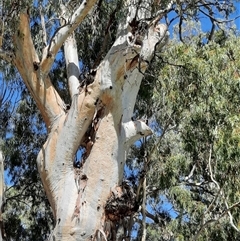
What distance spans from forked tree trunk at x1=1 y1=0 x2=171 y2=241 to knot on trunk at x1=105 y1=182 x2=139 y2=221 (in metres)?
0.02

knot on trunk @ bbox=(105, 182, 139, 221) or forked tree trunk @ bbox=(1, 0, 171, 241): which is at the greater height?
forked tree trunk @ bbox=(1, 0, 171, 241)

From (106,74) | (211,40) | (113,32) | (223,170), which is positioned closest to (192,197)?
(223,170)

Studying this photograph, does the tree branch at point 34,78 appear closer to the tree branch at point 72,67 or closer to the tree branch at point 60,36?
the tree branch at point 60,36

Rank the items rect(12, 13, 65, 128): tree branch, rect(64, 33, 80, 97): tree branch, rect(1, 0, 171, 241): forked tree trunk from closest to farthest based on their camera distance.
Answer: rect(1, 0, 171, 241): forked tree trunk < rect(12, 13, 65, 128): tree branch < rect(64, 33, 80, 97): tree branch

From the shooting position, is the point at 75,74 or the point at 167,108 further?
the point at 167,108

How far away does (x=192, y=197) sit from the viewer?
8453 millimetres

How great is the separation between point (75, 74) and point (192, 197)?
3945 mm

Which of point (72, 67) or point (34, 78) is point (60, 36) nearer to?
point (34, 78)

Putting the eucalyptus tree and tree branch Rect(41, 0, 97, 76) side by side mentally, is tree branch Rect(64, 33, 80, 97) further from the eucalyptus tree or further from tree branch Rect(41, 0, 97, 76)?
tree branch Rect(41, 0, 97, 76)

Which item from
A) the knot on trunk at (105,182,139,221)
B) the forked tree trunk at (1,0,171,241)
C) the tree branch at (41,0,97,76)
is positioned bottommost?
the knot on trunk at (105,182,139,221)

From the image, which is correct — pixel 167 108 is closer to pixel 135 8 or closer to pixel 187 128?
pixel 187 128

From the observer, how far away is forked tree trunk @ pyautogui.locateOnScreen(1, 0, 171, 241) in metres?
4.20

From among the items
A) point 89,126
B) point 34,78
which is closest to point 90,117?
point 89,126

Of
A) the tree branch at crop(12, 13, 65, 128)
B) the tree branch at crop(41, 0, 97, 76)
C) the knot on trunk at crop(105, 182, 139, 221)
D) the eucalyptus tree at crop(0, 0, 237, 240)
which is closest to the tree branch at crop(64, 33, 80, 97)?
the eucalyptus tree at crop(0, 0, 237, 240)
